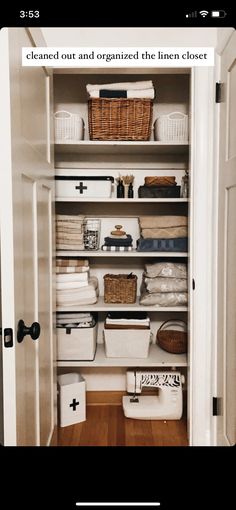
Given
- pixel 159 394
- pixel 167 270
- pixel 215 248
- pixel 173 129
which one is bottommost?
pixel 159 394

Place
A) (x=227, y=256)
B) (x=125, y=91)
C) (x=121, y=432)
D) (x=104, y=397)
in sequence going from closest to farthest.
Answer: (x=227, y=256) < (x=125, y=91) < (x=121, y=432) < (x=104, y=397)

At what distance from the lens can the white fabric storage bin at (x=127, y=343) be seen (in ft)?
5.86

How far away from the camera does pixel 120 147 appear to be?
1.77 metres

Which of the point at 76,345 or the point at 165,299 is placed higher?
the point at 165,299

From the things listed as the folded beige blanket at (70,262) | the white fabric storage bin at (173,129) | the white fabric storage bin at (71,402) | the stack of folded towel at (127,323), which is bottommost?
the white fabric storage bin at (71,402)

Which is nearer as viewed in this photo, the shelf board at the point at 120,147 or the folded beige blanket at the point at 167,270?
the shelf board at the point at 120,147

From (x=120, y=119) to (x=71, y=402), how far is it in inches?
48.5

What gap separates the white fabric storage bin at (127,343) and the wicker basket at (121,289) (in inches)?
5.4

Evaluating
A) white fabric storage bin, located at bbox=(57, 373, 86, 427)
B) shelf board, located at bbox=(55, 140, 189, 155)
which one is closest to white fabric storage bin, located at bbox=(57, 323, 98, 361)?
white fabric storage bin, located at bbox=(57, 373, 86, 427)

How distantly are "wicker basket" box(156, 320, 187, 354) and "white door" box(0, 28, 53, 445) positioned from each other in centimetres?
66

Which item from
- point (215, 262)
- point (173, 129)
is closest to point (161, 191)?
point (173, 129)
